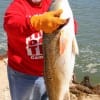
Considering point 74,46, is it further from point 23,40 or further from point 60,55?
point 23,40

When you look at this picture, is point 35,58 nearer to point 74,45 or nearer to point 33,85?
point 33,85

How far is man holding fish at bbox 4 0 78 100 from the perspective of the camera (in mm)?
4145

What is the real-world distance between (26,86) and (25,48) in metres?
0.48

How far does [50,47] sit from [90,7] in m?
14.0

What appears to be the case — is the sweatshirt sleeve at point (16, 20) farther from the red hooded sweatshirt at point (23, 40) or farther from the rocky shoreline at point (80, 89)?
the rocky shoreline at point (80, 89)

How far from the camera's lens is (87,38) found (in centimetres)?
1441

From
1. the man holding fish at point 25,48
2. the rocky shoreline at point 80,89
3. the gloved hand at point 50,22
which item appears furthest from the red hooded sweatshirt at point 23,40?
the rocky shoreline at point 80,89

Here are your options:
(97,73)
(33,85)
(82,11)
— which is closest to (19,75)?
(33,85)

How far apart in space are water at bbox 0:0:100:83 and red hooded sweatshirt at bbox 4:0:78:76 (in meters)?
6.54

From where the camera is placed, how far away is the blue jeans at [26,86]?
465 cm

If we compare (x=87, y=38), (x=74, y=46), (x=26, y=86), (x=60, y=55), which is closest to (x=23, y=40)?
(x=26, y=86)

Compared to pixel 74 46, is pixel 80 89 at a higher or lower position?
lower

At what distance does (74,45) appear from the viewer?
365cm

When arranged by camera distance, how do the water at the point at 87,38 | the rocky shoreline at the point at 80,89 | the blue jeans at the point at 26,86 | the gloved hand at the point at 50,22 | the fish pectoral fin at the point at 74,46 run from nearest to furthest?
1. the gloved hand at the point at 50,22
2. the fish pectoral fin at the point at 74,46
3. the blue jeans at the point at 26,86
4. the rocky shoreline at the point at 80,89
5. the water at the point at 87,38
